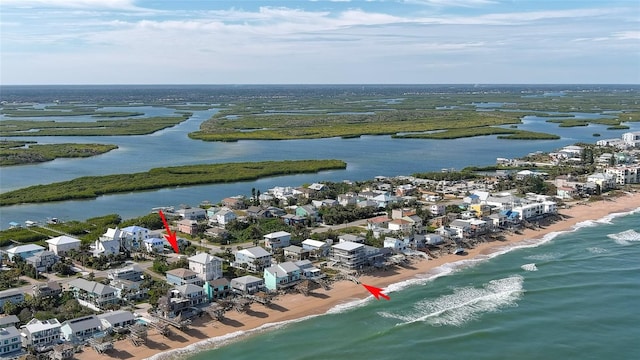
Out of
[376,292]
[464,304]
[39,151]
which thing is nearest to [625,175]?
[464,304]

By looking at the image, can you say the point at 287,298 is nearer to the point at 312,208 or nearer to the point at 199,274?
the point at 199,274

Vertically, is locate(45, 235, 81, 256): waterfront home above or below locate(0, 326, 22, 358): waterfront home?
above

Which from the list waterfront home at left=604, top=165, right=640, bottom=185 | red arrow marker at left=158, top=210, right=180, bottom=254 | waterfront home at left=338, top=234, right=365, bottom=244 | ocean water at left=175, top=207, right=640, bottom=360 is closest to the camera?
ocean water at left=175, top=207, right=640, bottom=360

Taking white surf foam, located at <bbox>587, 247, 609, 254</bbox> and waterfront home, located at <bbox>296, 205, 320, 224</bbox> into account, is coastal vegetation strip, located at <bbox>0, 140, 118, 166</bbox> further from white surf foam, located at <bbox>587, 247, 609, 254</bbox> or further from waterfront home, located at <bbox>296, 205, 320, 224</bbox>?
white surf foam, located at <bbox>587, 247, 609, 254</bbox>

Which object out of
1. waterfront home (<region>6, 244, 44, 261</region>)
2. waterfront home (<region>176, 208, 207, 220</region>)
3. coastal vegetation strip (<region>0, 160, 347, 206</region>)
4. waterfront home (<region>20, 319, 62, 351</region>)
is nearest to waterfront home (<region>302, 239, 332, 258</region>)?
waterfront home (<region>176, 208, 207, 220</region>)

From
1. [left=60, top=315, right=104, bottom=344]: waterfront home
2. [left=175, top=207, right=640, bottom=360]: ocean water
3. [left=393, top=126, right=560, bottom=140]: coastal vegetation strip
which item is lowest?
[left=175, top=207, right=640, bottom=360]: ocean water

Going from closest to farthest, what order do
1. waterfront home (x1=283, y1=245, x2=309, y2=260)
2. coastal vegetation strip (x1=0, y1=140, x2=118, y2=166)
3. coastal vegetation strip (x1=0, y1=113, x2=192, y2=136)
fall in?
1. waterfront home (x1=283, y1=245, x2=309, y2=260)
2. coastal vegetation strip (x1=0, y1=140, x2=118, y2=166)
3. coastal vegetation strip (x1=0, y1=113, x2=192, y2=136)

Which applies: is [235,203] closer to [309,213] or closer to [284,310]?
[309,213]
